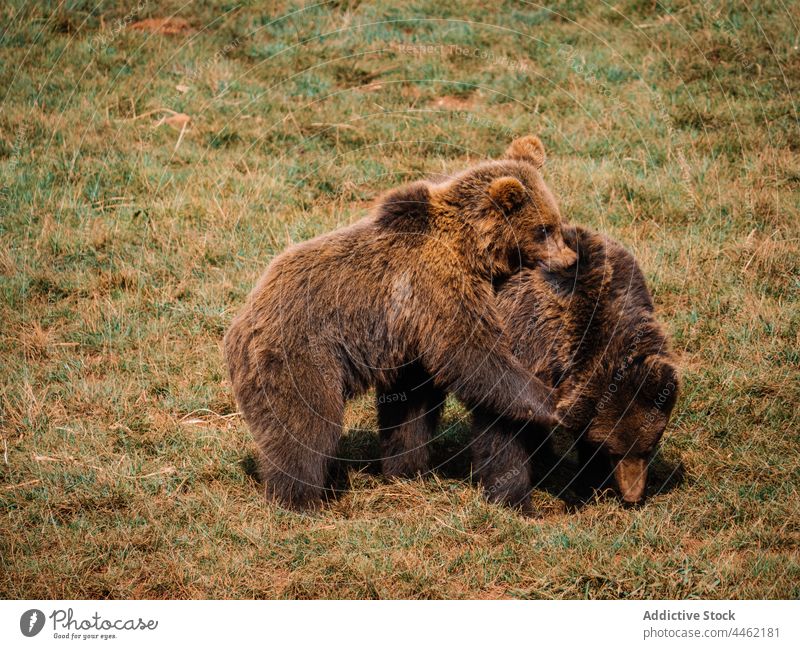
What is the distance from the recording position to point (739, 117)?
32.4 feet

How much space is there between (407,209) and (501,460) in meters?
1.83

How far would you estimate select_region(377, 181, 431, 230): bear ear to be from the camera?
5855 millimetres

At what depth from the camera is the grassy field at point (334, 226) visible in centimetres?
541

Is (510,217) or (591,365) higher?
(510,217)

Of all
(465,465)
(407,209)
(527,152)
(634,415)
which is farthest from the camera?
Result: (465,465)

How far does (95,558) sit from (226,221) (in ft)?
14.1

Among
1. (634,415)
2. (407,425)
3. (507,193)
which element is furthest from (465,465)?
(507,193)

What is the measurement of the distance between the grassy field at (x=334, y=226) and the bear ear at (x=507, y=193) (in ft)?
6.57

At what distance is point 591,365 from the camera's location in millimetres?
5758

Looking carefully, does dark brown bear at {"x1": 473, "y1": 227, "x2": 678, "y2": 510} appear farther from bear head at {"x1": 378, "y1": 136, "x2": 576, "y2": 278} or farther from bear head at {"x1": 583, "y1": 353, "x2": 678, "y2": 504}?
bear head at {"x1": 378, "y1": 136, "x2": 576, "y2": 278}

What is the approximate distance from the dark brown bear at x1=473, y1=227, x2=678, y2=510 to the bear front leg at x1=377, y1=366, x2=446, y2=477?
472 mm
